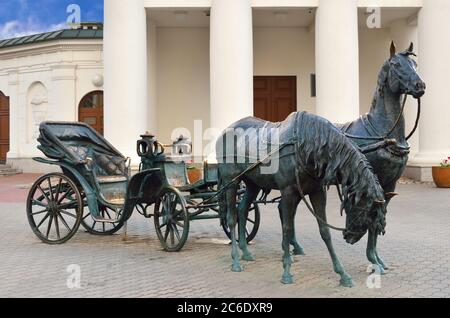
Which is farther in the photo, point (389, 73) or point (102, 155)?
point (102, 155)

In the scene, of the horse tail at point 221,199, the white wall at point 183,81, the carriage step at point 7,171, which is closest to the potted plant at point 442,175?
the white wall at point 183,81

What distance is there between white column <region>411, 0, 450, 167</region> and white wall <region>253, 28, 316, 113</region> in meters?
4.69

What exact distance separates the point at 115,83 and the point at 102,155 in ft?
28.2

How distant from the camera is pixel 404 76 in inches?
230

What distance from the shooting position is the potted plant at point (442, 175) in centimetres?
1599

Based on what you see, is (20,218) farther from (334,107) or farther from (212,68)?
(334,107)

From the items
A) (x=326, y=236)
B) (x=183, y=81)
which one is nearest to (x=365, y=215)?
(x=326, y=236)

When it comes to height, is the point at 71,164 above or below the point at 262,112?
below

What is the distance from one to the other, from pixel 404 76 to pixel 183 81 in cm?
1591

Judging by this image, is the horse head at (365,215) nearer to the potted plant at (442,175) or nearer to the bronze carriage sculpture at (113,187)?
the bronze carriage sculpture at (113,187)

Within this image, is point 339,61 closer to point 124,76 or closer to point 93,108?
point 124,76

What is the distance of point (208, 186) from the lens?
785 centimetres

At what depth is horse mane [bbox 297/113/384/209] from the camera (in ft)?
16.7

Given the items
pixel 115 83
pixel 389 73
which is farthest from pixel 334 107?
pixel 389 73
